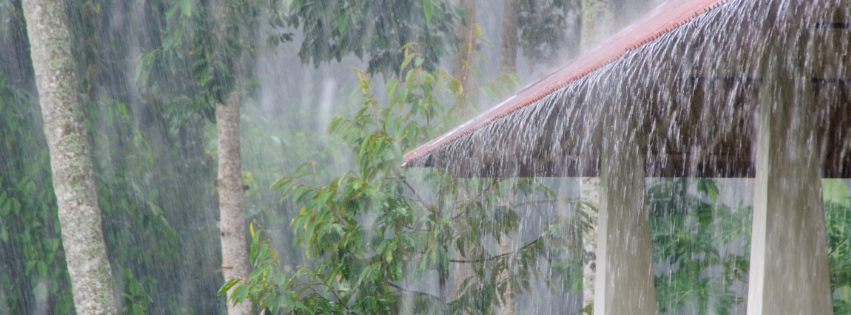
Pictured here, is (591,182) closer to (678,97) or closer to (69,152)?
(678,97)

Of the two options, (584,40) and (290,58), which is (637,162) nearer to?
(584,40)

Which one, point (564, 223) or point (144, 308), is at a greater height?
point (564, 223)

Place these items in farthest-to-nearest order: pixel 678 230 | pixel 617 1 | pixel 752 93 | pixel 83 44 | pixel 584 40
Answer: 1. pixel 617 1
2. pixel 83 44
3. pixel 584 40
4. pixel 678 230
5. pixel 752 93

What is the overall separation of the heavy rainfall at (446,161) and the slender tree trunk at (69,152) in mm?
16

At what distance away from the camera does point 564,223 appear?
420cm

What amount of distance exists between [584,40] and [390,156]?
185 cm

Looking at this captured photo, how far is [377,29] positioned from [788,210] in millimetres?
4298

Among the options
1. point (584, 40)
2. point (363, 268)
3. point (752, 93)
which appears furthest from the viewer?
point (584, 40)

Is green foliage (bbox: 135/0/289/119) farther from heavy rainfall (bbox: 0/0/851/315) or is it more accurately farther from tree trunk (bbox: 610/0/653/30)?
tree trunk (bbox: 610/0/653/30)

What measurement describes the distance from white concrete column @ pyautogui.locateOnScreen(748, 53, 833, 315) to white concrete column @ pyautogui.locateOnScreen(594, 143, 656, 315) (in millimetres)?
661

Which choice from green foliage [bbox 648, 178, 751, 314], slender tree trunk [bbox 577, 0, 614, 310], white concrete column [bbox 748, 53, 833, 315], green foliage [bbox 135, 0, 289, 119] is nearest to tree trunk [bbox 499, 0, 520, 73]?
slender tree trunk [bbox 577, 0, 614, 310]

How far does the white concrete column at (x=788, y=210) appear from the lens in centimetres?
154

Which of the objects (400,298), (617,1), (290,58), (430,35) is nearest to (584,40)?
(430,35)

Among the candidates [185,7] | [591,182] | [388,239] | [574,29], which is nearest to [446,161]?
[388,239]
